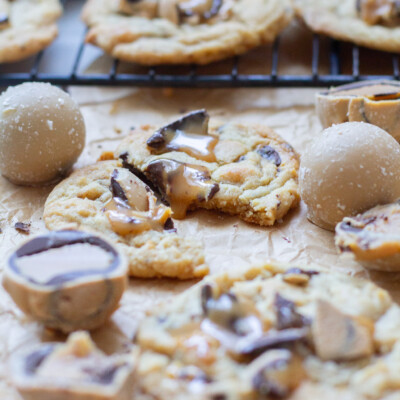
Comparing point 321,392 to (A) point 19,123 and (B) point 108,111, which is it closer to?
(A) point 19,123

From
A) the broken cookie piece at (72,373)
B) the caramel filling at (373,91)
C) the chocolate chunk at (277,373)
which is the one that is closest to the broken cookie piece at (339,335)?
the chocolate chunk at (277,373)

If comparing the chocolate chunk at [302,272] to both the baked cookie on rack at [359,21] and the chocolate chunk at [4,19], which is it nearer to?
the baked cookie on rack at [359,21]

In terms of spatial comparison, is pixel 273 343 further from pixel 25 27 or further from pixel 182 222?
pixel 25 27

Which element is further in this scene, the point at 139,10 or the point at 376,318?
the point at 139,10

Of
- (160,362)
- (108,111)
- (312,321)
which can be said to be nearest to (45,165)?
(108,111)

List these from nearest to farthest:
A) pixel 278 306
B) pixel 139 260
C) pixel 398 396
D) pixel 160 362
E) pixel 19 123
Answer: pixel 398 396 → pixel 160 362 → pixel 278 306 → pixel 139 260 → pixel 19 123

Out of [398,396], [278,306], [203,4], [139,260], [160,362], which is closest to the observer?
[398,396]
